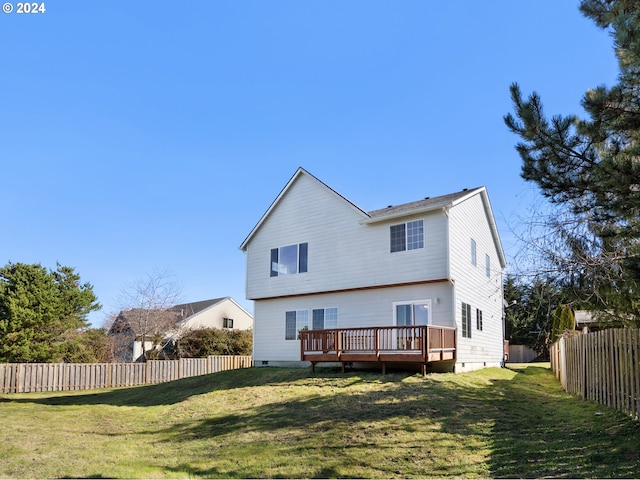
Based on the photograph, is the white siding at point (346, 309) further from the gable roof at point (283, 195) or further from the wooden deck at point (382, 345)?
the gable roof at point (283, 195)

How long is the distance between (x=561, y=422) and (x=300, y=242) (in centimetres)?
1359

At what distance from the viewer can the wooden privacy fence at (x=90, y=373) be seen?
69.4 ft

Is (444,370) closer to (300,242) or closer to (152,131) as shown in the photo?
(300,242)

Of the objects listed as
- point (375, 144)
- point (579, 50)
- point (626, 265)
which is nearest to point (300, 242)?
point (375, 144)

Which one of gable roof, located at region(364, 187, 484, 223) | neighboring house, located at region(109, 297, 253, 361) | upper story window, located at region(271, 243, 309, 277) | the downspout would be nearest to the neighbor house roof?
neighboring house, located at region(109, 297, 253, 361)

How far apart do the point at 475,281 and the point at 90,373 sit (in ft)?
61.8

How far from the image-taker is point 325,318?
65.8 feet

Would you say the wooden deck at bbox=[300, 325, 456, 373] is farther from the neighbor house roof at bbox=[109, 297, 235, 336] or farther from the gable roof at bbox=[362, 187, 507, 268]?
the neighbor house roof at bbox=[109, 297, 235, 336]

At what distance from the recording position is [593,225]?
8.82 meters

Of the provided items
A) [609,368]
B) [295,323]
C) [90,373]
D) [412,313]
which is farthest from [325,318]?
[90,373]

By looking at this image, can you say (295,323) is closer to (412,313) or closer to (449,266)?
(412,313)

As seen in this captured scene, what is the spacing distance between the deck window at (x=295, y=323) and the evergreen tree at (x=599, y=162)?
505 inches

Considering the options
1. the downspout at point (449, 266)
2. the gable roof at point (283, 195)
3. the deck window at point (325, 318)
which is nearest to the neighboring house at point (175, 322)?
the gable roof at point (283, 195)

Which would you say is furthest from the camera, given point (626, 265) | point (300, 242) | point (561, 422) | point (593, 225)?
point (300, 242)
